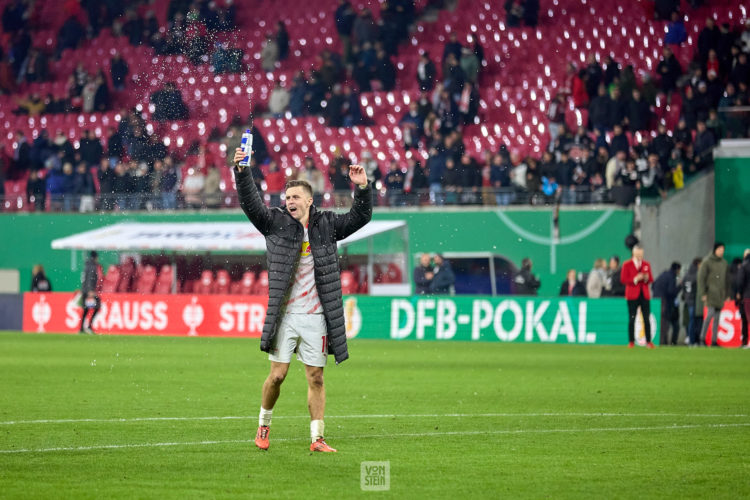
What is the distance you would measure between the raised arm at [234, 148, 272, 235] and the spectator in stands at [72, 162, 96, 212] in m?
25.1

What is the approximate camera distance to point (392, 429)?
35.3ft

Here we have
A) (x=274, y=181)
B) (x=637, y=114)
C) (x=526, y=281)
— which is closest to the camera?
(x=526, y=281)

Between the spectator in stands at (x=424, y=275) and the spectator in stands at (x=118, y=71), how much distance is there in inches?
545

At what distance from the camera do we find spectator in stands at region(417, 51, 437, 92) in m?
34.3

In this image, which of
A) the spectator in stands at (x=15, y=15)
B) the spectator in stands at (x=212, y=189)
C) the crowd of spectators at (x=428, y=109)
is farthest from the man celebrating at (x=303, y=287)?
the spectator in stands at (x=15, y=15)

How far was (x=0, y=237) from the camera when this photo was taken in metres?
34.4

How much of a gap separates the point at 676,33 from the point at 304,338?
88.1ft

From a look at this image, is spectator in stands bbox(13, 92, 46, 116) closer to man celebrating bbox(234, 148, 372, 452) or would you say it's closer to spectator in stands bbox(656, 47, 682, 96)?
spectator in stands bbox(656, 47, 682, 96)

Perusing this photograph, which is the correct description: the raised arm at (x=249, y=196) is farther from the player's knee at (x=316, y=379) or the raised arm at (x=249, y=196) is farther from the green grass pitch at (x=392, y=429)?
the green grass pitch at (x=392, y=429)

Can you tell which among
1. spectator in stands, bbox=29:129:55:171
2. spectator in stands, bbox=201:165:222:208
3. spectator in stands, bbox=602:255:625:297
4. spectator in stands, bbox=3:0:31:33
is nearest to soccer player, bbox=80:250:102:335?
spectator in stands, bbox=201:165:222:208

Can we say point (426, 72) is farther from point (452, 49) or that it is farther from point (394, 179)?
point (394, 179)

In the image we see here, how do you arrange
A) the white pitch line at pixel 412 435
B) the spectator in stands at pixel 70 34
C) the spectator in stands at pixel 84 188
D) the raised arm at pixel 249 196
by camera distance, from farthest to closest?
the spectator in stands at pixel 70 34
the spectator in stands at pixel 84 188
the white pitch line at pixel 412 435
the raised arm at pixel 249 196

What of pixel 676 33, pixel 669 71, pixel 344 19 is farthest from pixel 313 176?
pixel 676 33

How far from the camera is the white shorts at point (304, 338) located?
9039 millimetres
